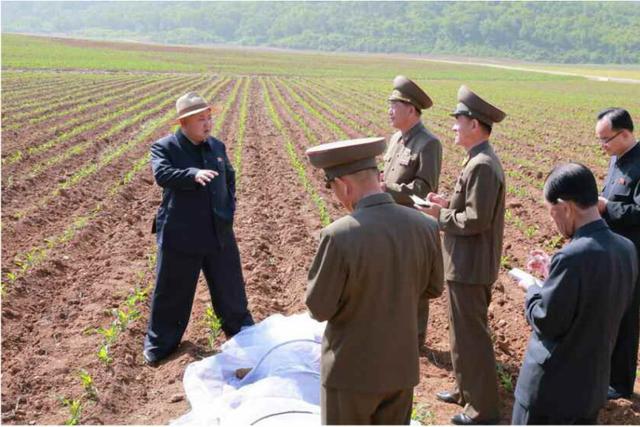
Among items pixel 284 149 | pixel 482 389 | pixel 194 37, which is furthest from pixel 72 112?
pixel 194 37

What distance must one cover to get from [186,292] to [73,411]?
1233 mm

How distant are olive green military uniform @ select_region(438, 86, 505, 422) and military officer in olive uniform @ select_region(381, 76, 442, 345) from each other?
74 cm

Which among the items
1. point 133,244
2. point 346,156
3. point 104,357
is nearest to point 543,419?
point 346,156

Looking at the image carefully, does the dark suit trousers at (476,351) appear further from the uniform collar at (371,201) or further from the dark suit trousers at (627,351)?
the uniform collar at (371,201)

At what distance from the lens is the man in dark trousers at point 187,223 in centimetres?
511

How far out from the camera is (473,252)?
4250 mm

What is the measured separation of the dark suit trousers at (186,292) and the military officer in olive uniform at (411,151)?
Answer: 1454 millimetres

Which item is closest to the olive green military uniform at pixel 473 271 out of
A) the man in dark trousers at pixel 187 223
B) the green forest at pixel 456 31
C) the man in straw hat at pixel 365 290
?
the man in straw hat at pixel 365 290

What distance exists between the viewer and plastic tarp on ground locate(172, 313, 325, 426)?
146 inches

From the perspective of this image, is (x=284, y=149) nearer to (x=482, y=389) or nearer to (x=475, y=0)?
(x=482, y=389)

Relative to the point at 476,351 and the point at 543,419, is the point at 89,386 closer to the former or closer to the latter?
the point at 476,351

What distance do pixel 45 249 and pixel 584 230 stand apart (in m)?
6.85

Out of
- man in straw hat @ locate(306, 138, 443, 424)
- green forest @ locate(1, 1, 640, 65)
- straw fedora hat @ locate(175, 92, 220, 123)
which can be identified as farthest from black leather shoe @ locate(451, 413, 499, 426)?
green forest @ locate(1, 1, 640, 65)

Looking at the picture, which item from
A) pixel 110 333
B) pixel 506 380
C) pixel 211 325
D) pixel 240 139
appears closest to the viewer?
pixel 506 380
